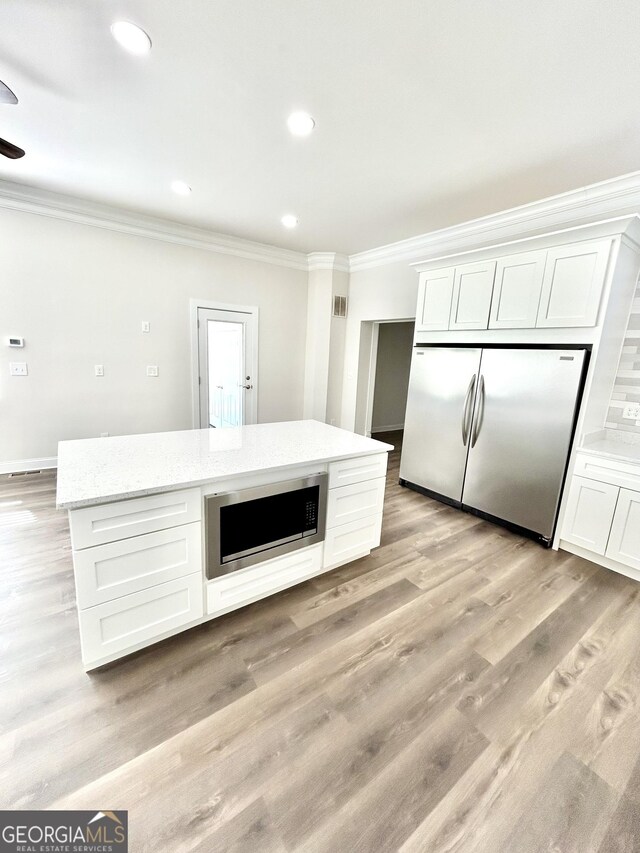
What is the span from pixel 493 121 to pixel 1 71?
2662mm

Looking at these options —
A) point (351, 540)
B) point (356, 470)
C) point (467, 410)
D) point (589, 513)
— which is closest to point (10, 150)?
point (356, 470)

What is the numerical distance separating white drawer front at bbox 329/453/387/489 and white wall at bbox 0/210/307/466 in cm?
288

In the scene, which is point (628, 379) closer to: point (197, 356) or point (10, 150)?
point (197, 356)

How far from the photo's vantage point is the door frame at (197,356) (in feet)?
13.8

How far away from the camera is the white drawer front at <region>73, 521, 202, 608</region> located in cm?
141

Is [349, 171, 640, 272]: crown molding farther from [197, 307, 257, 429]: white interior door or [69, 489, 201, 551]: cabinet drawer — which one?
[69, 489, 201, 551]: cabinet drawer

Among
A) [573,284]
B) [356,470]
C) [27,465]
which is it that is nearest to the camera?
[356,470]

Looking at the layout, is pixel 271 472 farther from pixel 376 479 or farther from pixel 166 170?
pixel 166 170

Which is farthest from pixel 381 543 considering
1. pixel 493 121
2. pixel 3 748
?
pixel 493 121

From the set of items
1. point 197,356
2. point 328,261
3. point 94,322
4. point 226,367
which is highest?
point 328,261

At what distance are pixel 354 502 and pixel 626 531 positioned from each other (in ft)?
6.27

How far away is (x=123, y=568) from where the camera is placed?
1490 mm

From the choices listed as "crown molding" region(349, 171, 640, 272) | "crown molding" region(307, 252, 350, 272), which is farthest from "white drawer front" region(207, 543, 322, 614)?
"crown molding" region(307, 252, 350, 272)

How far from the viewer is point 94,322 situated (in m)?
3.70
